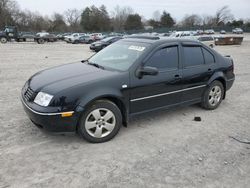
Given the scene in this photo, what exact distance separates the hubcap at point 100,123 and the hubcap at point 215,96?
2530 mm

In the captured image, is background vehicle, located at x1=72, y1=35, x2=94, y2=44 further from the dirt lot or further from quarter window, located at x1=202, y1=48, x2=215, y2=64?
quarter window, located at x1=202, y1=48, x2=215, y2=64

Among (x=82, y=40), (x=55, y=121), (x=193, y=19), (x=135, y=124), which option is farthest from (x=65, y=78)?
(x=193, y=19)

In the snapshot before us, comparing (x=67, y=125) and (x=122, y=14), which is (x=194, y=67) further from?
(x=122, y=14)

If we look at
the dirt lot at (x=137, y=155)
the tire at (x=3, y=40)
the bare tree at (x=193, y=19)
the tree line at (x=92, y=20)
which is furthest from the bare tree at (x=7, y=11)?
the dirt lot at (x=137, y=155)

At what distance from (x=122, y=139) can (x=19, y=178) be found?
1.62 meters

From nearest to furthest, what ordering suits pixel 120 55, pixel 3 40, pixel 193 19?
pixel 120 55
pixel 3 40
pixel 193 19

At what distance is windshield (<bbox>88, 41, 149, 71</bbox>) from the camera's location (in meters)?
4.26

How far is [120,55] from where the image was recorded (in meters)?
4.59

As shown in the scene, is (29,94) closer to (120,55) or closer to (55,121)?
(55,121)

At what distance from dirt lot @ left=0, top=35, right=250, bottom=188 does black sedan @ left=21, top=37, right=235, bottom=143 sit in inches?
13.2

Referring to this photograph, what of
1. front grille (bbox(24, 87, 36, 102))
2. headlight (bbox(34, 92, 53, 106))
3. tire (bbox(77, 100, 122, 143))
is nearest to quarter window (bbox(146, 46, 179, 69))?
tire (bbox(77, 100, 122, 143))

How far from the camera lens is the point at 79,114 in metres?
3.56

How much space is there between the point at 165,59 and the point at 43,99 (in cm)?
223

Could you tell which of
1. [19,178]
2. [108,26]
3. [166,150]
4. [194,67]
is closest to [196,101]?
[194,67]
